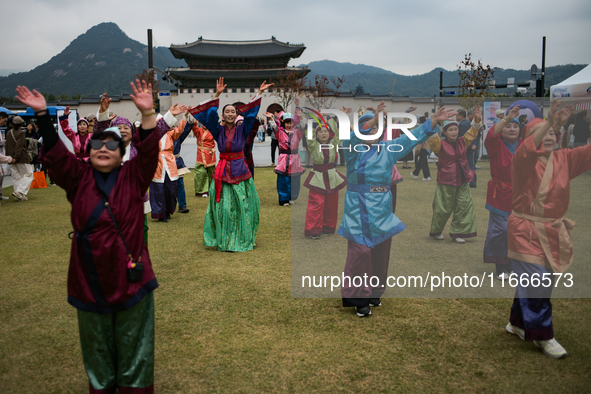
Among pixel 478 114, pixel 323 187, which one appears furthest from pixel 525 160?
pixel 323 187

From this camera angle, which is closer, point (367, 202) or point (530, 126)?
point (530, 126)

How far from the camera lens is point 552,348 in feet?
9.25

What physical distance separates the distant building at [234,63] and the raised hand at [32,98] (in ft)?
124

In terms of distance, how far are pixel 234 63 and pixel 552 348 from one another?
4130cm

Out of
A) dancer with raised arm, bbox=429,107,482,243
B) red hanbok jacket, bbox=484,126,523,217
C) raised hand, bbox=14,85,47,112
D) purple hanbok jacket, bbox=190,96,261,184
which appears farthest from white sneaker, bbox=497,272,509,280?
raised hand, bbox=14,85,47,112

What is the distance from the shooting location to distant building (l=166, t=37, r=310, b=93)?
130 feet

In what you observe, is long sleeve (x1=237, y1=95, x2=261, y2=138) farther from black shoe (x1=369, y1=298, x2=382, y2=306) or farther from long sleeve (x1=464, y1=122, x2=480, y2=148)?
black shoe (x1=369, y1=298, x2=382, y2=306)

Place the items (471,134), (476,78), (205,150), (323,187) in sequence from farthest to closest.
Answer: (476,78), (205,150), (323,187), (471,134)

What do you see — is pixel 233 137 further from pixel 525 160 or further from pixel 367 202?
pixel 525 160

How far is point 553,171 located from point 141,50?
107062mm

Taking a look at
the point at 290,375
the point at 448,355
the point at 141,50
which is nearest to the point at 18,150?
the point at 290,375

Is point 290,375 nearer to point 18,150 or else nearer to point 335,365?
point 335,365

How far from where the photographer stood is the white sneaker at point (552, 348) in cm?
279

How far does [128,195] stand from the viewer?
2180 mm
